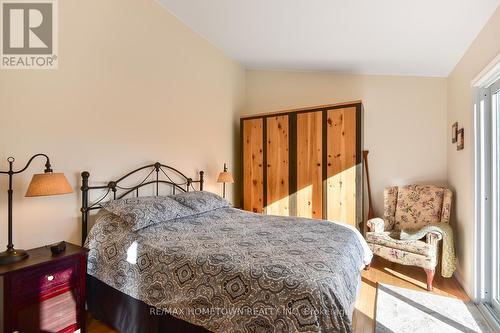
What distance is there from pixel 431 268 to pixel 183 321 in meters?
2.47

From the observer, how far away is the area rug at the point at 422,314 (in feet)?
7.06

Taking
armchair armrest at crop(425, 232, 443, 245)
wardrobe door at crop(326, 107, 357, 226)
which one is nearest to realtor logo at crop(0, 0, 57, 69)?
wardrobe door at crop(326, 107, 357, 226)

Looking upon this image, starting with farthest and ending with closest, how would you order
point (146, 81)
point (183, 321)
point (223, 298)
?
1. point (146, 81)
2. point (183, 321)
3. point (223, 298)

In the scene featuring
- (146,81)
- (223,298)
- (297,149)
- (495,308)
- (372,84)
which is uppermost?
(372,84)

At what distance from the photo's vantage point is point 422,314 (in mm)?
2346

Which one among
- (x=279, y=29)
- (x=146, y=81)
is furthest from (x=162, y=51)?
(x=279, y=29)

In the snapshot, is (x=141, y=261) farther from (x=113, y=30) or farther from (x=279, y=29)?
(x=279, y=29)

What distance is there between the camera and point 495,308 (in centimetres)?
237

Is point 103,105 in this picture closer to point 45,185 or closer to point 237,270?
point 45,185

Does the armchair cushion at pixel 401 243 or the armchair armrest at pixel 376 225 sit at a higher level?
the armchair armrest at pixel 376 225

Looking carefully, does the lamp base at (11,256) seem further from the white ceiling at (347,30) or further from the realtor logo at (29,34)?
the white ceiling at (347,30)

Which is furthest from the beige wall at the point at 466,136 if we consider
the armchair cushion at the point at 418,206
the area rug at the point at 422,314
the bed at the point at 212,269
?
the bed at the point at 212,269

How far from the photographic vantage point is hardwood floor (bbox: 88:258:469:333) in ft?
7.12

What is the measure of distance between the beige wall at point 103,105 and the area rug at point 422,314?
2.43 meters
